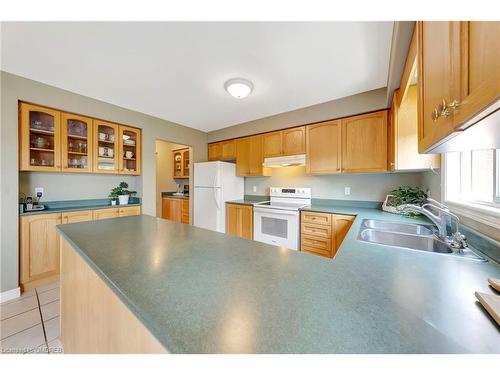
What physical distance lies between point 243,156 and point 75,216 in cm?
259

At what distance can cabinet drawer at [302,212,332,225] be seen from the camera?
94.7 inches

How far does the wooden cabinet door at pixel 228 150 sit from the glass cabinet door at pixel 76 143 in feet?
6.74

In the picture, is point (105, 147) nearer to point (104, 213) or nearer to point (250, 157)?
point (104, 213)

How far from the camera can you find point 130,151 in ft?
10.2

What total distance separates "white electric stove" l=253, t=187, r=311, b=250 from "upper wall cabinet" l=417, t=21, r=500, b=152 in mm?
1903

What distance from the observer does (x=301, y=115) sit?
9.58 feet

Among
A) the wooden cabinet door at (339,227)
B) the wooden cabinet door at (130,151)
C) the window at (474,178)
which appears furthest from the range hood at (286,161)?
the wooden cabinet door at (130,151)

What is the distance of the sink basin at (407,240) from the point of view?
4.24ft

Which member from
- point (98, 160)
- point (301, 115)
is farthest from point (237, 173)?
point (98, 160)

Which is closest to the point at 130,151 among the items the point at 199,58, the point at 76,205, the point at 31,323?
the point at 76,205

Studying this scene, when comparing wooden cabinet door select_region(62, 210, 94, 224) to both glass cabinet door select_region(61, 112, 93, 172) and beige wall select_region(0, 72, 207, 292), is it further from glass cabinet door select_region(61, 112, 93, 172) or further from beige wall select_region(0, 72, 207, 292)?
glass cabinet door select_region(61, 112, 93, 172)

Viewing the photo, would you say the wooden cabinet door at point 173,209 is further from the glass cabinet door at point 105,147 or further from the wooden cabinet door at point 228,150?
the glass cabinet door at point 105,147
